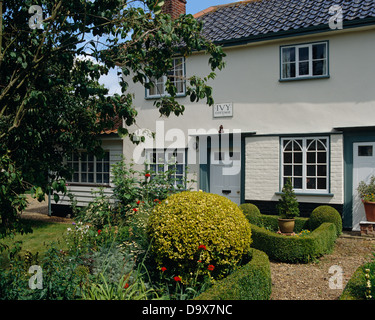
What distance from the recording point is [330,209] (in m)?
10.6

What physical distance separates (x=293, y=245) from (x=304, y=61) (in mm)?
6636

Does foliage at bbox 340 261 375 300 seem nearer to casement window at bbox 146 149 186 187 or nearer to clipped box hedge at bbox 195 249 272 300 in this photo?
clipped box hedge at bbox 195 249 272 300

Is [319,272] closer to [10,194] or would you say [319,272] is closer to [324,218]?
[324,218]

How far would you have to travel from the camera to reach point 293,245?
826 centimetres

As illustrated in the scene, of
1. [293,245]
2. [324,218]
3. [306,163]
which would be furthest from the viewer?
[306,163]

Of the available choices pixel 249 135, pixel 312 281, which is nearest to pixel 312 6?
pixel 249 135

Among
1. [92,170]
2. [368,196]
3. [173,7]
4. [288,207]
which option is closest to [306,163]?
[368,196]

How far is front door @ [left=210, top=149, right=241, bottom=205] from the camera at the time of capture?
43.7 ft

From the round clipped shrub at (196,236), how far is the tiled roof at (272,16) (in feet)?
27.4

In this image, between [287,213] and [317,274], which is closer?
[317,274]

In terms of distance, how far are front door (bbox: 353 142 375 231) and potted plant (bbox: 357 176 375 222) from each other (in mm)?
127

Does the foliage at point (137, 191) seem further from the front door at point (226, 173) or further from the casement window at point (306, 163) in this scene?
the casement window at point (306, 163)

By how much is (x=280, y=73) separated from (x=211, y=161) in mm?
3908

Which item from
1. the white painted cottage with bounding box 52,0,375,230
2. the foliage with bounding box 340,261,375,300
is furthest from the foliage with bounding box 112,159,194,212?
the foliage with bounding box 340,261,375,300
